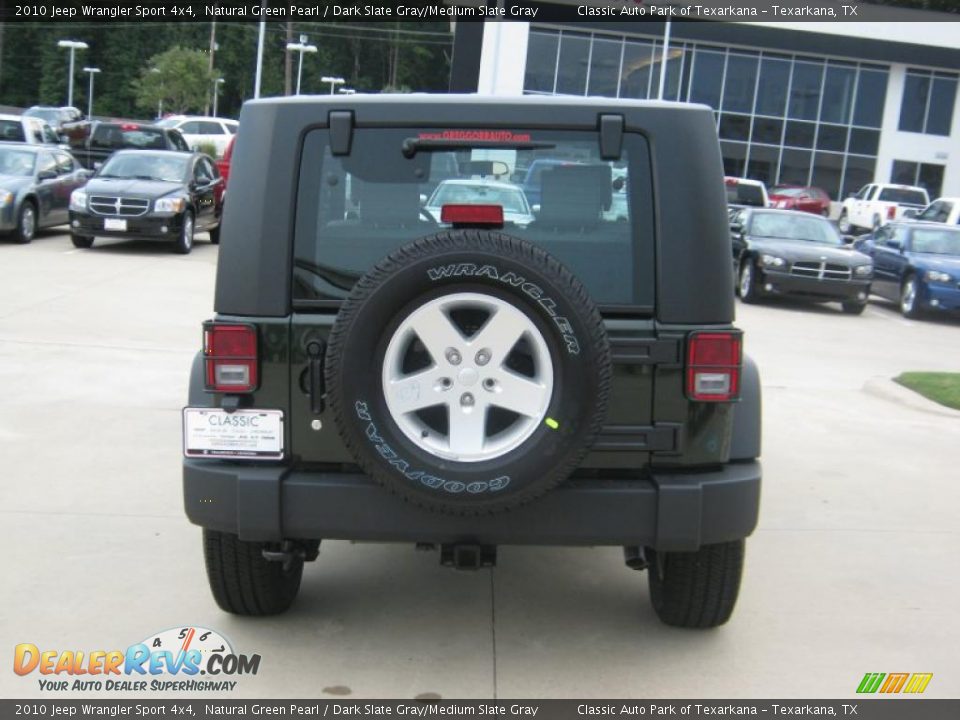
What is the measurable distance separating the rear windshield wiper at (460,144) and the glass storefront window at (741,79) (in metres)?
43.3

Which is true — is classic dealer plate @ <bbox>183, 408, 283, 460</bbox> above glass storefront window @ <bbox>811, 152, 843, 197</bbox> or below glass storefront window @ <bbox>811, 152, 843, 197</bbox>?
below

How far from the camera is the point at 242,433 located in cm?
386

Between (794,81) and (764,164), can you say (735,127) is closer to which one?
(764,164)

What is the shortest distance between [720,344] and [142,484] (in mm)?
3767

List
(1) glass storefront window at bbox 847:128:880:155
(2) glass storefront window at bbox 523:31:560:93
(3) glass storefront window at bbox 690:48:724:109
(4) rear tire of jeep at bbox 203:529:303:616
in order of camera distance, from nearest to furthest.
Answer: (4) rear tire of jeep at bbox 203:529:303:616 < (2) glass storefront window at bbox 523:31:560:93 < (3) glass storefront window at bbox 690:48:724:109 < (1) glass storefront window at bbox 847:128:880:155

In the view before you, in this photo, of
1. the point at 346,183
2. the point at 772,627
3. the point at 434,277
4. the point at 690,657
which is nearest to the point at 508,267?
the point at 434,277

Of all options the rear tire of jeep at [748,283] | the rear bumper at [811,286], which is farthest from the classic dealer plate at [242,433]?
the rear tire of jeep at [748,283]

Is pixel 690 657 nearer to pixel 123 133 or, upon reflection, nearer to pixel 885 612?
pixel 885 612

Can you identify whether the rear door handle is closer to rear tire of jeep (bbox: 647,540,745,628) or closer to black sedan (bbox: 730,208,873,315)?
rear tire of jeep (bbox: 647,540,745,628)

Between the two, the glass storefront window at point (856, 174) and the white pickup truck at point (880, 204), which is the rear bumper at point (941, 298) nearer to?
the white pickup truck at point (880, 204)

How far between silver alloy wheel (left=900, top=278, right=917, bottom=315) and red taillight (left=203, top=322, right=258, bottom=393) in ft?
50.0

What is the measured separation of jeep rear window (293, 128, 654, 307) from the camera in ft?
12.6

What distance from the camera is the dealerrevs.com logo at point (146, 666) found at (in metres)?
3.94

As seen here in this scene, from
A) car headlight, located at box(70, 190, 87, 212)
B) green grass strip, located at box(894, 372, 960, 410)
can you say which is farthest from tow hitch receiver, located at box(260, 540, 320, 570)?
car headlight, located at box(70, 190, 87, 212)
